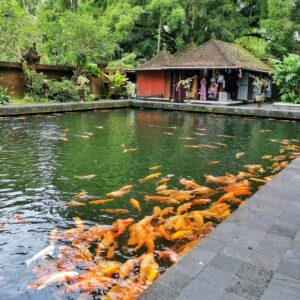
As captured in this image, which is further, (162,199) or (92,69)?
(92,69)

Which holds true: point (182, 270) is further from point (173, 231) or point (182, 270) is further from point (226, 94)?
point (226, 94)

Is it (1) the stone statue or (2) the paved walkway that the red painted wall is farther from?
(2) the paved walkway

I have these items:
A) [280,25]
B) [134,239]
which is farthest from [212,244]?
[280,25]

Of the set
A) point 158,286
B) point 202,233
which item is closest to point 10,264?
point 158,286

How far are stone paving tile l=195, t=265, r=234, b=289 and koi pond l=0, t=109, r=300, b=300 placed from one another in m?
0.62

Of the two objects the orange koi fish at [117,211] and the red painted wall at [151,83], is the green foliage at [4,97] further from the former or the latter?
the orange koi fish at [117,211]

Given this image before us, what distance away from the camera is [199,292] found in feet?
8.29

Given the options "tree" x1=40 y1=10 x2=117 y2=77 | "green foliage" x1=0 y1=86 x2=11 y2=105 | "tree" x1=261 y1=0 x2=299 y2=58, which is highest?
"tree" x1=261 y1=0 x2=299 y2=58

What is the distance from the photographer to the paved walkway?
2539 millimetres

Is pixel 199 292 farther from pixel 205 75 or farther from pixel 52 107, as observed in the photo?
pixel 205 75

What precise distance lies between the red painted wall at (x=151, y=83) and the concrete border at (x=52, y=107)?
13.3 ft

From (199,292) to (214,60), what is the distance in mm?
18941

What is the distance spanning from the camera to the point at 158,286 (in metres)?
2.59

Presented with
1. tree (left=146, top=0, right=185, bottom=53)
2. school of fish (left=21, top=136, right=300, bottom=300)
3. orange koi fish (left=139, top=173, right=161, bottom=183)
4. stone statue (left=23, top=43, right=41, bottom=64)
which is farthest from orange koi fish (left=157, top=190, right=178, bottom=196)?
tree (left=146, top=0, right=185, bottom=53)
